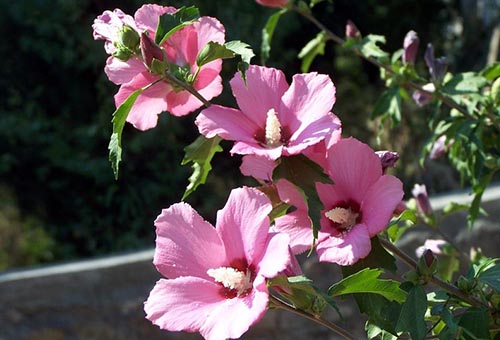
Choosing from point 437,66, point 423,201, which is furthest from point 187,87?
point 423,201

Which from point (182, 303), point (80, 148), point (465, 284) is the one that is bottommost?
point (80, 148)

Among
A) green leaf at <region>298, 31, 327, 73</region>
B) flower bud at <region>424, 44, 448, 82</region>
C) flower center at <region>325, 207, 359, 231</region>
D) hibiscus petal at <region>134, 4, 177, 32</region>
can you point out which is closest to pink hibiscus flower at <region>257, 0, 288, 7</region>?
green leaf at <region>298, 31, 327, 73</region>

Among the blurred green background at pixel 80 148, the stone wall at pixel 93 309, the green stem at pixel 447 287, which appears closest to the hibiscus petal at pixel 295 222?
the green stem at pixel 447 287

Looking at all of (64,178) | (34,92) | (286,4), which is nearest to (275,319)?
(286,4)

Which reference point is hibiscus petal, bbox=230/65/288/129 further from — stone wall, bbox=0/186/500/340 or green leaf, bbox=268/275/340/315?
stone wall, bbox=0/186/500/340

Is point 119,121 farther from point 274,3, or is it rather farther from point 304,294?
point 274,3

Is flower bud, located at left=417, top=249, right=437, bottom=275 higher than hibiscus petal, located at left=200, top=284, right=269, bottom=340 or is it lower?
lower
